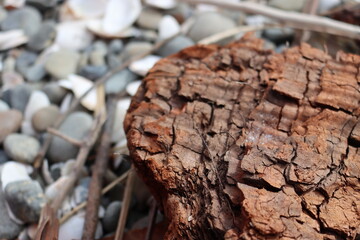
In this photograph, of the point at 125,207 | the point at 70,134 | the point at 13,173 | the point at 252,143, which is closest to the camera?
the point at 252,143

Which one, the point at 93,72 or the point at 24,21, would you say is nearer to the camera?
the point at 93,72

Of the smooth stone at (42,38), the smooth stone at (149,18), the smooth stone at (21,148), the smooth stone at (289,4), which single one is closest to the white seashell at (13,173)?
the smooth stone at (21,148)

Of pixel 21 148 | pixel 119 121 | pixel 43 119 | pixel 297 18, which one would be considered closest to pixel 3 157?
pixel 21 148

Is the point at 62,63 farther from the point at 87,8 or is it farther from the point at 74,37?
the point at 87,8

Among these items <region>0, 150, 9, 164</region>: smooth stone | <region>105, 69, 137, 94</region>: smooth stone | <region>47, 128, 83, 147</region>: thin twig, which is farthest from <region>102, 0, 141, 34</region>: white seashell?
<region>0, 150, 9, 164</region>: smooth stone

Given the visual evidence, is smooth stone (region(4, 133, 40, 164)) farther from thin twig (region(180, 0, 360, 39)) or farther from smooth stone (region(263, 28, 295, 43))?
smooth stone (region(263, 28, 295, 43))

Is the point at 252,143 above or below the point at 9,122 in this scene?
above

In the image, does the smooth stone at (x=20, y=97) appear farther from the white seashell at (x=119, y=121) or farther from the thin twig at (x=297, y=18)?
the thin twig at (x=297, y=18)

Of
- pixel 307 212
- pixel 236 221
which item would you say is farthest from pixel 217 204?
pixel 307 212
